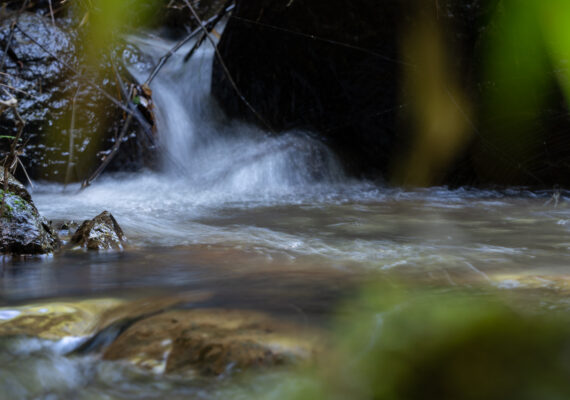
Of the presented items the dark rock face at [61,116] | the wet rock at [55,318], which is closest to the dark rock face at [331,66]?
the dark rock face at [61,116]

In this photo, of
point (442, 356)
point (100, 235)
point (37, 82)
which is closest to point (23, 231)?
point (100, 235)

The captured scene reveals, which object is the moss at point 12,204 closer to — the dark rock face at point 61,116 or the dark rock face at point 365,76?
the dark rock face at point 61,116

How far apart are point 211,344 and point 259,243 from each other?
4.94 feet

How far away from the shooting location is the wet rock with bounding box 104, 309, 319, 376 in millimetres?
1267

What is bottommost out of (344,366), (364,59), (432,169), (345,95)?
(344,366)

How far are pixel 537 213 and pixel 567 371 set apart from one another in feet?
9.86

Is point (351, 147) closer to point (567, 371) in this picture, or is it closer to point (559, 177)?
point (559, 177)

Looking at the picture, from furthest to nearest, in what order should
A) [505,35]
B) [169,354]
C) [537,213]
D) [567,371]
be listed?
[505,35] → [537,213] → [169,354] → [567,371]

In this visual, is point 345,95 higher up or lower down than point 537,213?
higher up

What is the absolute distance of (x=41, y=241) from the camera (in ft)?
8.32

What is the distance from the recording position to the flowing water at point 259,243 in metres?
1.42

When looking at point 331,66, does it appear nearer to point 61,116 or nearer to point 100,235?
Result: point 61,116

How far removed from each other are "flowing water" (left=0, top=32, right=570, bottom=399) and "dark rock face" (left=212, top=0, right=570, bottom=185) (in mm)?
287

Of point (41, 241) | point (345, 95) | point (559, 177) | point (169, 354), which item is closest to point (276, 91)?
point (345, 95)
